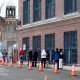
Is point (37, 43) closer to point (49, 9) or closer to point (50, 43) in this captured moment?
point (50, 43)

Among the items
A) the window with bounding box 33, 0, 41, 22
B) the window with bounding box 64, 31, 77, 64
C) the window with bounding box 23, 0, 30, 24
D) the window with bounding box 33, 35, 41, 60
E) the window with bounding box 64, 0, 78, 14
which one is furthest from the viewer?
the window with bounding box 23, 0, 30, 24

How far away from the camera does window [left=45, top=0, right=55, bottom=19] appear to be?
Result: 144 ft

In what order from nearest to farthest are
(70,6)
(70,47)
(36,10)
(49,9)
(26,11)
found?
1. (70,47)
2. (70,6)
3. (49,9)
4. (36,10)
5. (26,11)

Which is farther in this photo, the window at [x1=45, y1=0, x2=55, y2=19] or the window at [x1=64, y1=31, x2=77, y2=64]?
the window at [x1=45, y1=0, x2=55, y2=19]

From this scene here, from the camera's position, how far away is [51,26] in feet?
141

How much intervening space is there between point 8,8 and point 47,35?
3068 cm

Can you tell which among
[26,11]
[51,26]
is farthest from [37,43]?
[26,11]

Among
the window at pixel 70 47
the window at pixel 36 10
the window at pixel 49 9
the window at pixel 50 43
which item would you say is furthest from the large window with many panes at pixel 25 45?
the window at pixel 70 47

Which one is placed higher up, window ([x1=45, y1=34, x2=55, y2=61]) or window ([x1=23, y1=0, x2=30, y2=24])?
window ([x1=23, y1=0, x2=30, y2=24])

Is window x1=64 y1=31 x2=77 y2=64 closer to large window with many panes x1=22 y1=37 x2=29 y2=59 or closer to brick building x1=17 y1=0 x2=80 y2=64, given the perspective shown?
brick building x1=17 y1=0 x2=80 y2=64

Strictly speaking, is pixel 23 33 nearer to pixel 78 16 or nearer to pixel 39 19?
pixel 39 19

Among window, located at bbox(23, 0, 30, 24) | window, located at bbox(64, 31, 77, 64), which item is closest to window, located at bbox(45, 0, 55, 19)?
window, located at bbox(64, 31, 77, 64)

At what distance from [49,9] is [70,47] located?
7353 mm

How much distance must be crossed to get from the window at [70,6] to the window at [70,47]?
7.03 ft
